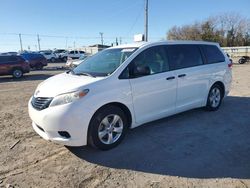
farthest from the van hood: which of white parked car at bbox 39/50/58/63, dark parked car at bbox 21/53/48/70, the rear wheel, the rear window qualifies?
white parked car at bbox 39/50/58/63

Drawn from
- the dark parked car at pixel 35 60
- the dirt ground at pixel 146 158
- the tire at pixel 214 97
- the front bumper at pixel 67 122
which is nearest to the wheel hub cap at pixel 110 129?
the dirt ground at pixel 146 158

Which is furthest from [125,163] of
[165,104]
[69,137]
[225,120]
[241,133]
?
[225,120]

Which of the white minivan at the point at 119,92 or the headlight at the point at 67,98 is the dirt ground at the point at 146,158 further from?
the headlight at the point at 67,98

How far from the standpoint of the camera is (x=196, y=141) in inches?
188

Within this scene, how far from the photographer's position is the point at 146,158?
414cm

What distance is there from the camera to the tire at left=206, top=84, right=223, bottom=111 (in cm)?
658

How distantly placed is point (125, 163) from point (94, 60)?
7.98 feet

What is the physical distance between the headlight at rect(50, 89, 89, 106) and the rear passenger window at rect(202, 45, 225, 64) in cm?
376

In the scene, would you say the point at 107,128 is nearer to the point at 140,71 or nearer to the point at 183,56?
the point at 140,71

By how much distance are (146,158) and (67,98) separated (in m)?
1.55

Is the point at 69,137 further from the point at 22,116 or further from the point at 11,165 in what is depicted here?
the point at 22,116

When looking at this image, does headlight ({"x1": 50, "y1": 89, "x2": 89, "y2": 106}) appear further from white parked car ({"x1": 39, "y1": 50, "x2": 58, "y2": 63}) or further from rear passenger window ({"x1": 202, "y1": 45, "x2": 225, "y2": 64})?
white parked car ({"x1": 39, "y1": 50, "x2": 58, "y2": 63})

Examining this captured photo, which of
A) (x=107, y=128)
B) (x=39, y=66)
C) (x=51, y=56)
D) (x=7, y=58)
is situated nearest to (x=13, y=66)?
(x=7, y=58)

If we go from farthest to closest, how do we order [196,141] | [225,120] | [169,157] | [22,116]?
1. [22,116]
2. [225,120]
3. [196,141]
4. [169,157]
